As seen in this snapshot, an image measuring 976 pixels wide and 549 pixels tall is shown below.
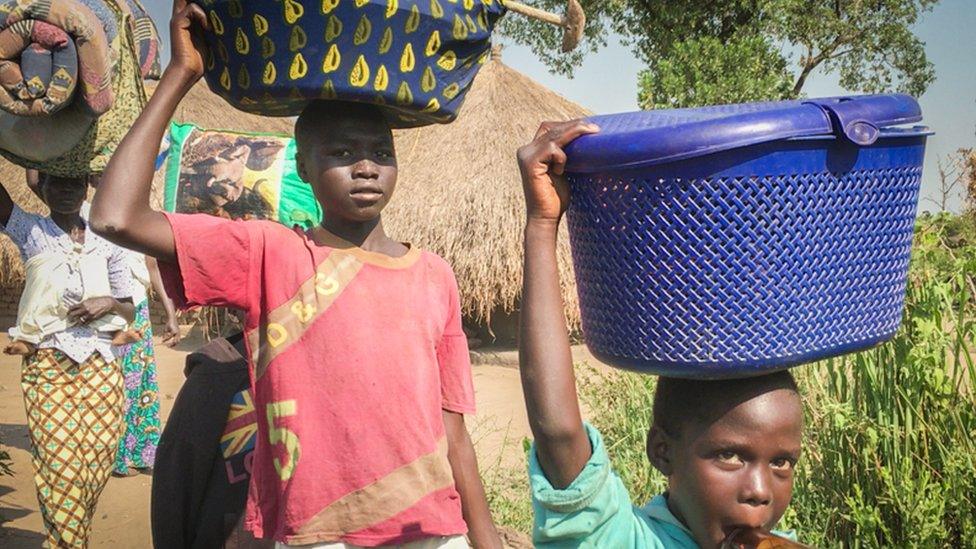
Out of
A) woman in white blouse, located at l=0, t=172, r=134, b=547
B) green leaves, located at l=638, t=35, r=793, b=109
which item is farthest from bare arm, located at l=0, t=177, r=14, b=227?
green leaves, located at l=638, t=35, r=793, b=109

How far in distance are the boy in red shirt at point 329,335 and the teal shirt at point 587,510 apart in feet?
2.37

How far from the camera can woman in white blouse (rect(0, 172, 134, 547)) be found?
409 cm

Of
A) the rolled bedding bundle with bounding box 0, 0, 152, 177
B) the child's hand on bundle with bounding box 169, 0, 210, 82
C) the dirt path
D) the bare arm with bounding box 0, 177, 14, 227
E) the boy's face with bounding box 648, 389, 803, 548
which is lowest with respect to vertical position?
the dirt path

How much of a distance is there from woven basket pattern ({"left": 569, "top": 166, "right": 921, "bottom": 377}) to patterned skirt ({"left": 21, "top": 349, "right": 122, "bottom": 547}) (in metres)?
3.32

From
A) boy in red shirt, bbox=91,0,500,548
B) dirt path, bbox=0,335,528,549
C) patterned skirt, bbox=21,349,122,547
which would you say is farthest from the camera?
dirt path, bbox=0,335,528,549

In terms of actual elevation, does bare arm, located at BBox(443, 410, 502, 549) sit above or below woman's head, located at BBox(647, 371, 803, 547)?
below

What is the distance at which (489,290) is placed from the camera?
34.7 feet

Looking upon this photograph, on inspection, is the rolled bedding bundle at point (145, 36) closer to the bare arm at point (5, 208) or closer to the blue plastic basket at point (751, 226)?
the bare arm at point (5, 208)

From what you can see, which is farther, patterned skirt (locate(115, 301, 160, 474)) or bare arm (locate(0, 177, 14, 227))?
patterned skirt (locate(115, 301, 160, 474))

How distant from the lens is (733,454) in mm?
1579

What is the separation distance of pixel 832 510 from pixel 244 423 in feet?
6.91

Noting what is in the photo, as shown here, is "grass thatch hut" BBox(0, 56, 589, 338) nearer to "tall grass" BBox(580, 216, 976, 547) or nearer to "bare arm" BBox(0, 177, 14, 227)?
"bare arm" BBox(0, 177, 14, 227)

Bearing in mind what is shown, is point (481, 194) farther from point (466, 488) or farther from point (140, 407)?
point (466, 488)

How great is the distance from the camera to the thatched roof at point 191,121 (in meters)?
12.9
